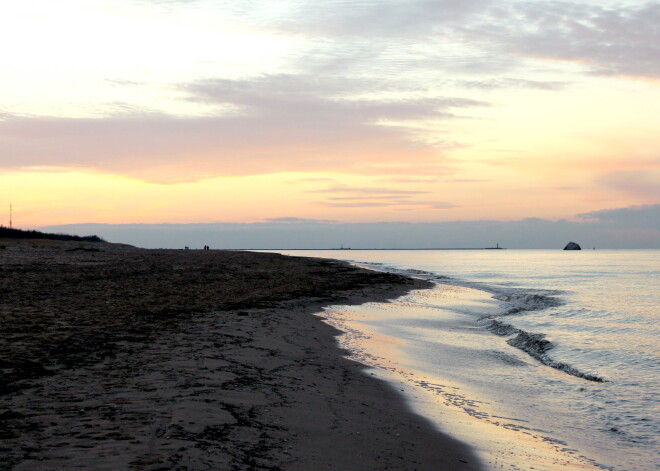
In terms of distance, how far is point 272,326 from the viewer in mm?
18062

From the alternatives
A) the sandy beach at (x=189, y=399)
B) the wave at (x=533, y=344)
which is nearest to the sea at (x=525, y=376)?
the wave at (x=533, y=344)


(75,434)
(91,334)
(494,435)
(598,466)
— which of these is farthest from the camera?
(91,334)

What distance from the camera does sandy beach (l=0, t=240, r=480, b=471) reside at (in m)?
6.48

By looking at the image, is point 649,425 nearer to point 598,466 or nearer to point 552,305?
point 598,466

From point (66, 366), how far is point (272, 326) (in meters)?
8.47

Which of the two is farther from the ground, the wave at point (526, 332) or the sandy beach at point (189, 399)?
the sandy beach at point (189, 399)

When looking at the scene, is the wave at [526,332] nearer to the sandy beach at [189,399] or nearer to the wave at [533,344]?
the wave at [533,344]

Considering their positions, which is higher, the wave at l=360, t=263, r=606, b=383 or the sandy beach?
the sandy beach

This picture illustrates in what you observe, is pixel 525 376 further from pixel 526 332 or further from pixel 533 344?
pixel 526 332

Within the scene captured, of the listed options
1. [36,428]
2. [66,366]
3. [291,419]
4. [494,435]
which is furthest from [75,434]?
[494,435]

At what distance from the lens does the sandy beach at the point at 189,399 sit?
21.3 ft

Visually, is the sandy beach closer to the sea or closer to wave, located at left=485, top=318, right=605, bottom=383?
the sea

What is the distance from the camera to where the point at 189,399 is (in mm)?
8609

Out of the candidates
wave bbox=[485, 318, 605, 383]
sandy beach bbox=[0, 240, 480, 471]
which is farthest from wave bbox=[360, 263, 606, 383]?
sandy beach bbox=[0, 240, 480, 471]
